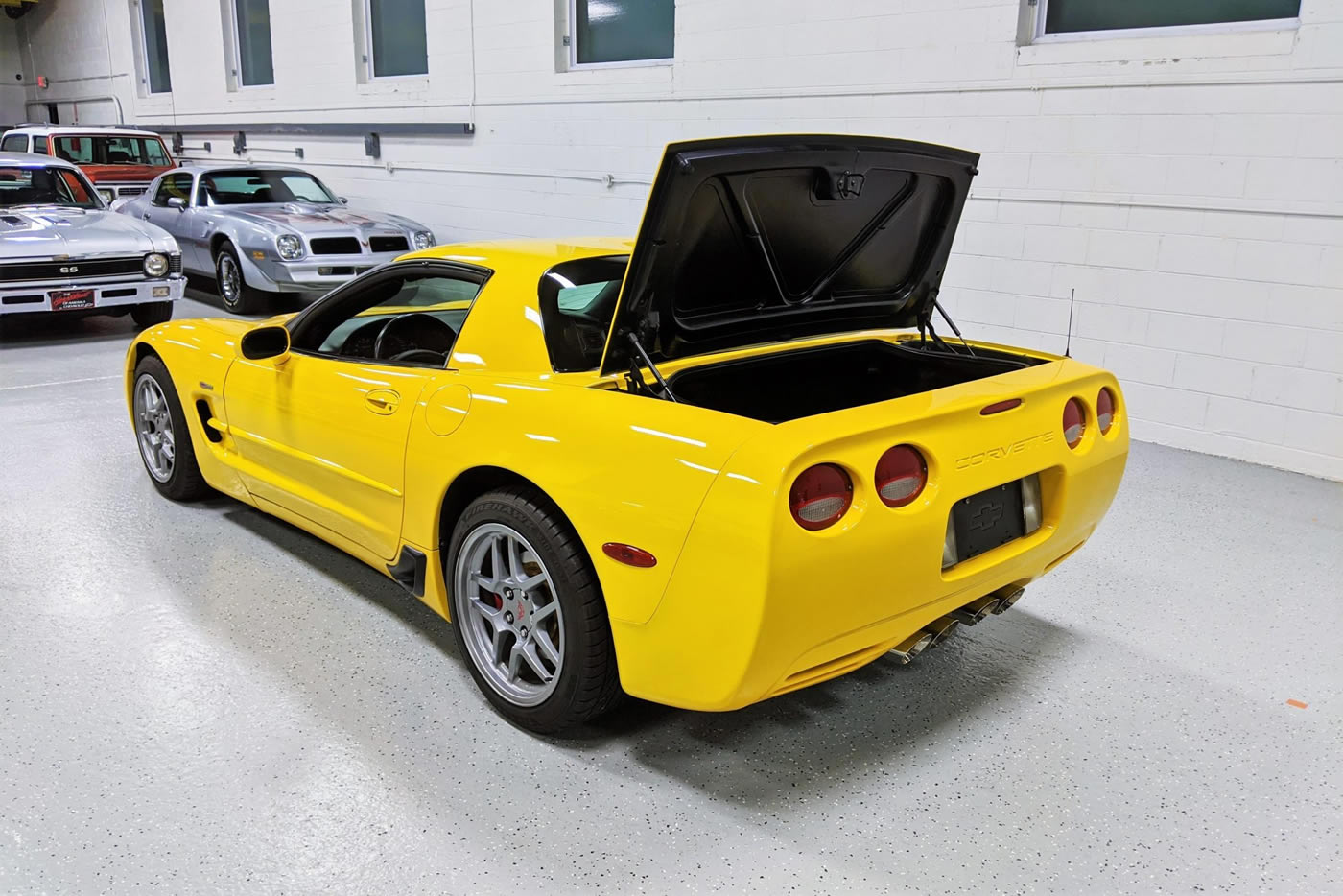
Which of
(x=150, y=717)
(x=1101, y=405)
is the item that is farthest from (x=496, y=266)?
(x=1101, y=405)

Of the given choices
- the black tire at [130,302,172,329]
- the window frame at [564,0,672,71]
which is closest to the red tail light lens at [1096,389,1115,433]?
the window frame at [564,0,672,71]

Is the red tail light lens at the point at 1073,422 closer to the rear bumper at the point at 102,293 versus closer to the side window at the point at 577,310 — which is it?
the side window at the point at 577,310

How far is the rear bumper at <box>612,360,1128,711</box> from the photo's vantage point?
2.00 meters

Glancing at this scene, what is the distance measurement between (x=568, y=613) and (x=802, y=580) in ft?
2.06

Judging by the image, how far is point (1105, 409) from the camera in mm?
2795

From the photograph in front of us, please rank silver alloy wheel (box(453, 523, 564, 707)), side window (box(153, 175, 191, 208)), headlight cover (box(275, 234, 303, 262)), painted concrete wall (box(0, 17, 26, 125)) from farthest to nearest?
painted concrete wall (box(0, 17, 26, 125)), side window (box(153, 175, 191, 208)), headlight cover (box(275, 234, 303, 262)), silver alloy wheel (box(453, 523, 564, 707))

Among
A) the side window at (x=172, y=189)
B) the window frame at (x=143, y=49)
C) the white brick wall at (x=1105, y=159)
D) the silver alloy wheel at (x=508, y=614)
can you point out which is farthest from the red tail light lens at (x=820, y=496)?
the window frame at (x=143, y=49)

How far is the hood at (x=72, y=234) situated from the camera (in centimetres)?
734

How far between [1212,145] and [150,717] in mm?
5561

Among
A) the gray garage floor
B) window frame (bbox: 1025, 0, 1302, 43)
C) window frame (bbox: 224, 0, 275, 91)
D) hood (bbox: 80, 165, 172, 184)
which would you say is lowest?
the gray garage floor

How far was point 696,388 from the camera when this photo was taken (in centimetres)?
281

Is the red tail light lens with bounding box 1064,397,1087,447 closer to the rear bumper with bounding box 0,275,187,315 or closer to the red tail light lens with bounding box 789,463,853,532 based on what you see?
the red tail light lens with bounding box 789,463,853,532

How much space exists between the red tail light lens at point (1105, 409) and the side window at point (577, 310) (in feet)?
4.58

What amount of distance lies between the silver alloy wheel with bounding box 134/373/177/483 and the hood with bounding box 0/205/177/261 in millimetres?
3948
